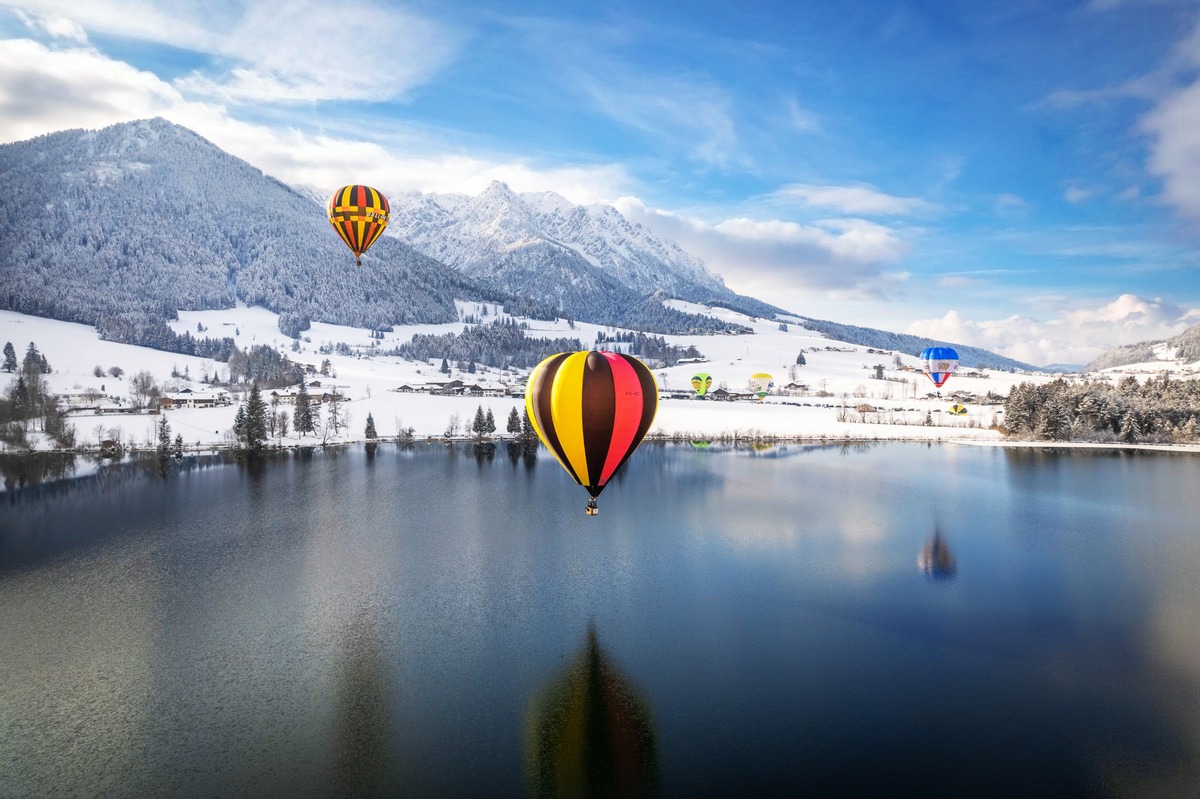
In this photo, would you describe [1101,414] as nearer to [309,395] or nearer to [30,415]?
[309,395]

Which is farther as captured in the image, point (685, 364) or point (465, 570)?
point (685, 364)

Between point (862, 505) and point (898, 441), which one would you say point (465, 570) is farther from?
point (898, 441)

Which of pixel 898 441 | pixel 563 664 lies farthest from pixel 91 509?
pixel 898 441

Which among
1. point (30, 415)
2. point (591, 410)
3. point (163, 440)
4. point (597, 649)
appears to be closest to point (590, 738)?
point (597, 649)

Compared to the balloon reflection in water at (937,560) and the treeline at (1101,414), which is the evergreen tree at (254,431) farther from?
the treeline at (1101,414)

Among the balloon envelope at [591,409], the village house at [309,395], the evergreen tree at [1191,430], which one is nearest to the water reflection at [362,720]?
the balloon envelope at [591,409]

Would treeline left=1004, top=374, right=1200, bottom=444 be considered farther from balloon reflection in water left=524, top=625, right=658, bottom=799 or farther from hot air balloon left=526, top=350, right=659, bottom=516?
balloon reflection in water left=524, top=625, right=658, bottom=799
